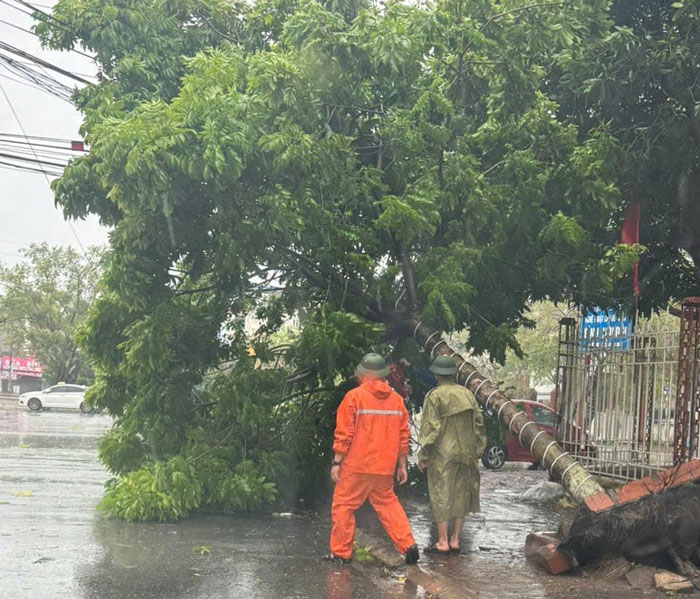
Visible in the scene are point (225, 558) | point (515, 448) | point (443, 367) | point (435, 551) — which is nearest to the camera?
point (225, 558)


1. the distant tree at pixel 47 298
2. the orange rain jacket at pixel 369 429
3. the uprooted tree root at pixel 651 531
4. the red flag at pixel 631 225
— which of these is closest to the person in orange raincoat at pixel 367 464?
the orange rain jacket at pixel 369 429

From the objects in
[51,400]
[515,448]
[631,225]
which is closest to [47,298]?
[51,400]

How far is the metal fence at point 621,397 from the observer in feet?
32.3

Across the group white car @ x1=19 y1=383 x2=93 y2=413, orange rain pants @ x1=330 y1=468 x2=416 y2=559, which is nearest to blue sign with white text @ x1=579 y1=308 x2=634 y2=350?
orange rain pants @ x1=330 y1=468 x2=416 y2=559

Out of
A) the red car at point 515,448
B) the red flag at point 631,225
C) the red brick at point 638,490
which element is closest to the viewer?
the red brick at point 638,490

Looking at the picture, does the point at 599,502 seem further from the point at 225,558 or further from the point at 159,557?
the point at 159,557

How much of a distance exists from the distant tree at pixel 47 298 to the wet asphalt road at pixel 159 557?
4035 centimetres

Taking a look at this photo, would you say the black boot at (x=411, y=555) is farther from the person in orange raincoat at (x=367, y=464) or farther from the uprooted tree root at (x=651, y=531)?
the uprooted tree root at (x=651, y=531)

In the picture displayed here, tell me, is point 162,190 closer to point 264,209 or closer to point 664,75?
point 264,209

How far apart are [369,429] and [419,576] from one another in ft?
4.27

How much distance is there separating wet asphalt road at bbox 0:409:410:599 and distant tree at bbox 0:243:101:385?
4035 centimetres

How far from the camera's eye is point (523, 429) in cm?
972

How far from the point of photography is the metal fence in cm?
984

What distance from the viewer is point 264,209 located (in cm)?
997
